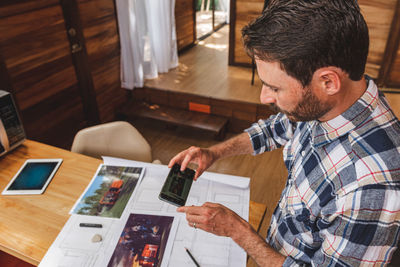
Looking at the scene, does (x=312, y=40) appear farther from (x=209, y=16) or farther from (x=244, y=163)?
(x=209, y=16)

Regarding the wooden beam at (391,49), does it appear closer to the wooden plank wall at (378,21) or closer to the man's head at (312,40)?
the wooden plank wall at (378,21)

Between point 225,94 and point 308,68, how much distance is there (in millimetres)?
2444

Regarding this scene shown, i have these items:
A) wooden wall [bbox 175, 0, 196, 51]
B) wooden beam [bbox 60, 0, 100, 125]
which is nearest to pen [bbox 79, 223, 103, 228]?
wooden beam [bbox 60, 0, 100, 125]

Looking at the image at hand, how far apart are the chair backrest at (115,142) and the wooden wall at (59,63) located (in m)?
1.04

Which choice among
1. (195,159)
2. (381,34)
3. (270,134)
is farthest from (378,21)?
(195,159)

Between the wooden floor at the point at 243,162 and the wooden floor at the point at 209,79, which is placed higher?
→ the wooden floor at the point at 209,79

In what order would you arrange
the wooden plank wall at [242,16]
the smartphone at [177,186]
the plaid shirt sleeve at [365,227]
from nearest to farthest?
the plaid shirt sleeve at [365,227]
the smartphone at [177,186]
the wooden plank wall at [242,16]

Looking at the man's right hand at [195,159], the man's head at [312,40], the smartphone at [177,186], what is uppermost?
the man's head at [312,40]

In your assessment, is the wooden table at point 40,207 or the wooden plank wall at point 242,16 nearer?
the wooden table at point 40,207

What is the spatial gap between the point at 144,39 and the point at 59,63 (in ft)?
3.89

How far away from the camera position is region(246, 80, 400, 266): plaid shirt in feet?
2.23

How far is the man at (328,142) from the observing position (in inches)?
27.0

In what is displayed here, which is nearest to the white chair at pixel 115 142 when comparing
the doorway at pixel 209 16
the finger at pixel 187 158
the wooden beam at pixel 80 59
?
the finger at pixel 187 158

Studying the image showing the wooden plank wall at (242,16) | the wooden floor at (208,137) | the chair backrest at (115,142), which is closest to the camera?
the chair backrest at (115,142)
